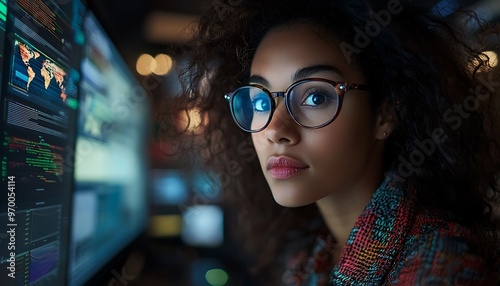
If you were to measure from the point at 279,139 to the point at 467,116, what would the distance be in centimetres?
38

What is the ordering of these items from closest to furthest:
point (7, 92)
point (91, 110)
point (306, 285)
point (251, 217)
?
point (7, 92)
point (91, 110)
point (306, 285)
point (251, 217)

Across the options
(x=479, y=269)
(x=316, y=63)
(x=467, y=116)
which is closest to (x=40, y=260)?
(x=316, y=63)

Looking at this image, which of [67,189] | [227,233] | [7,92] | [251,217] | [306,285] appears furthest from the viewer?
[227,233]

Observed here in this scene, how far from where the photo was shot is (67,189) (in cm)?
81

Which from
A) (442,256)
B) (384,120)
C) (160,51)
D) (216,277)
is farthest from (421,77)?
(160,51)

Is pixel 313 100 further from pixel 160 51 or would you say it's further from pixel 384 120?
pixel 160 51

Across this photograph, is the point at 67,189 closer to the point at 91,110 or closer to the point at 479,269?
the point at 91,110

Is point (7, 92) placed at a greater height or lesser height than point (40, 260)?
greater

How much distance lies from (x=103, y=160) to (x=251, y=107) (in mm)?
480

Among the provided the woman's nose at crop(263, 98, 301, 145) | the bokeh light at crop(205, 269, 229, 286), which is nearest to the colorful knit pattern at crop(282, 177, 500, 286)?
the woman's nose at crop(263, 98, 301, 145)

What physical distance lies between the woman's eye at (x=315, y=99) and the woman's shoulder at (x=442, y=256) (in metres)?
0.29

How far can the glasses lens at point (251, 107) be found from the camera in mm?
926

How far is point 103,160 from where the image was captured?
118 centimetres

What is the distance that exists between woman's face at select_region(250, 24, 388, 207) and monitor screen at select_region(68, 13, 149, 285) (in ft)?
1.33
